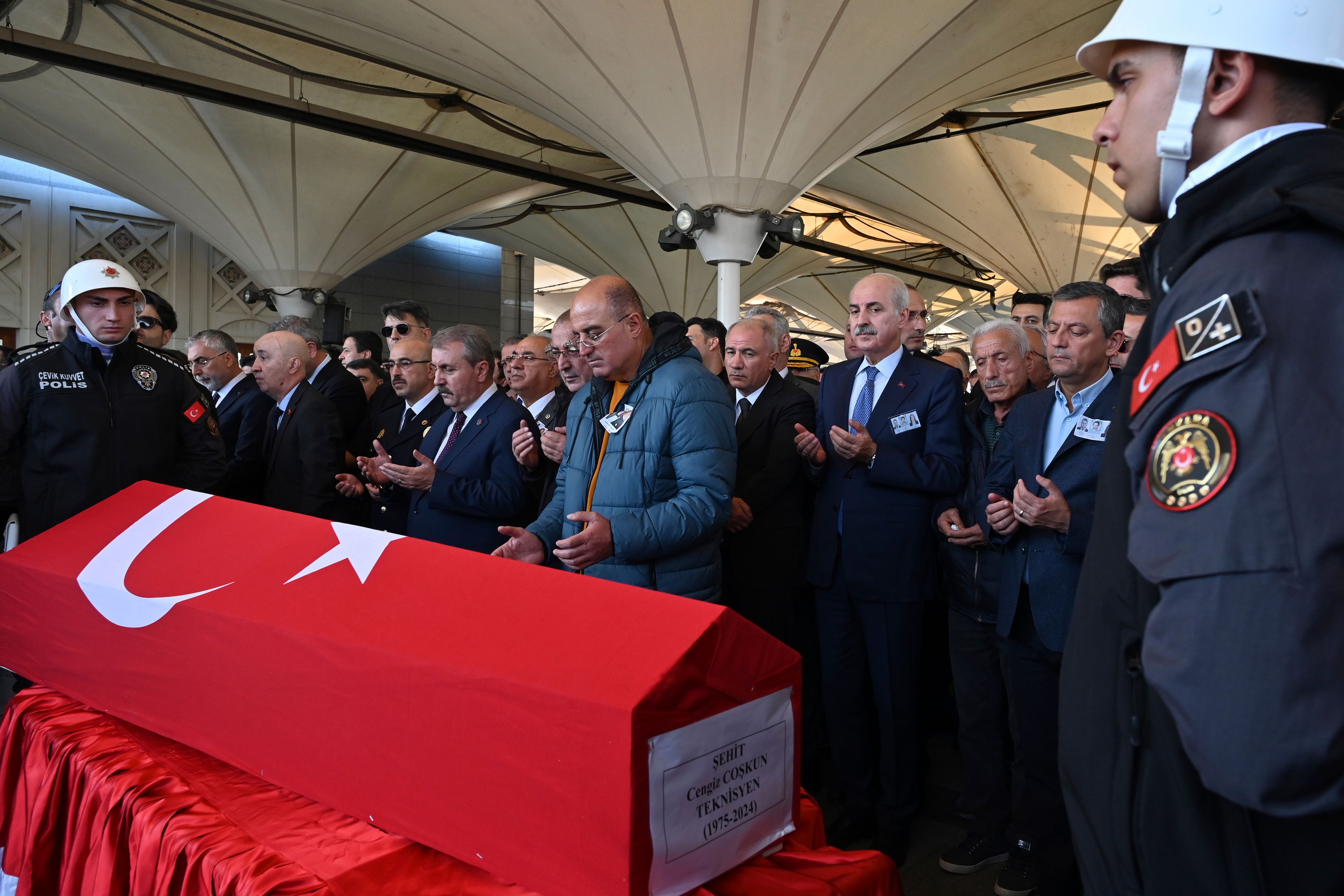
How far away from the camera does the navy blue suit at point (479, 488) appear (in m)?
3.47

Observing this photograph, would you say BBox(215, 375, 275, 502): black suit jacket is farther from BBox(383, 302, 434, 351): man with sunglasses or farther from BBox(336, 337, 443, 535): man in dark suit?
BBox(383, 302, 434, 351): man with sunglasses

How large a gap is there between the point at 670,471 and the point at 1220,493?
1908 mm

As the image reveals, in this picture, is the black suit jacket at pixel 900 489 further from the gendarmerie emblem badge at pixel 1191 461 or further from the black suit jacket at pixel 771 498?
the gendarmerie emblem badge at pixel 1191 461

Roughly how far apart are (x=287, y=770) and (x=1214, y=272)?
1.66 metres

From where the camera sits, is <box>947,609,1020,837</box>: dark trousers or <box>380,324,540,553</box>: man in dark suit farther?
<box>380,324,540,553</box>: man in dark suit

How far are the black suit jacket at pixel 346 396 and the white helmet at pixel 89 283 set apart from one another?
5.99 ft

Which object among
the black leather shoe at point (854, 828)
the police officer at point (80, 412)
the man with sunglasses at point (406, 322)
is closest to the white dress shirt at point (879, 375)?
the black leather shoe at point (854, 828)

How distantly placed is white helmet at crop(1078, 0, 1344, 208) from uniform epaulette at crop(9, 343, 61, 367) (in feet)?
12.2

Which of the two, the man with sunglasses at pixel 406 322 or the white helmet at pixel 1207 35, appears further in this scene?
the man with sunglasses at pixel 406 322

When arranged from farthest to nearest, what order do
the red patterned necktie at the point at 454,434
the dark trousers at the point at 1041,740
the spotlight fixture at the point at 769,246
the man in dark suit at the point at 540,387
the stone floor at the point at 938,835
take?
1. the spotlight fixture at the point at 769,246
2. the man in dark suit at the point at 540,387
3. the red patterned necktie at the point at 454,434
4. the stone floor at the point at 938,835
5. the dark trousers at the point at 1041,740

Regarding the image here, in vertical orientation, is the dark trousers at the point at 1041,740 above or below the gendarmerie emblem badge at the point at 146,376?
below

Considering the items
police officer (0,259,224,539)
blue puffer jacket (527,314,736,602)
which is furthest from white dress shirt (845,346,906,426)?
police officer (0,259,224,539)

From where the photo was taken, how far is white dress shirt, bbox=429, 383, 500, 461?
12.3ft

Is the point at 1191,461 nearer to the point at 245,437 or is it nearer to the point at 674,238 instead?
the point at 245,437
